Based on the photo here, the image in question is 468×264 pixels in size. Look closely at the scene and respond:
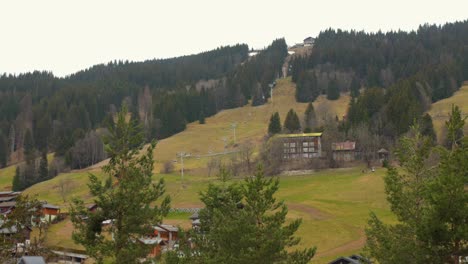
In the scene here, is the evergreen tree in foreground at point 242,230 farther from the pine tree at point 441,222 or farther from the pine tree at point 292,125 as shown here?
the pine tree at point 292,125

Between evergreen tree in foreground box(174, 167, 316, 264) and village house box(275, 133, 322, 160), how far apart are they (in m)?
92.9

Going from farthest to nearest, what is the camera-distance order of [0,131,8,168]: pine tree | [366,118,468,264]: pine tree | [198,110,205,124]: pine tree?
1. [198,110,205,124]: pine tree
2. [0,131,8,168]: pine tree
3. [366,118,468,264]: pine tree

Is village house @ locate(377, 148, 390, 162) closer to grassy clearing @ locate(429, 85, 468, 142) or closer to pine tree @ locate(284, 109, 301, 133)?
grassy clearing @ locate(429, 85, 468, 142)

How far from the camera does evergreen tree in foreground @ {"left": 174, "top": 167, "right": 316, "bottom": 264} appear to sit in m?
31.4

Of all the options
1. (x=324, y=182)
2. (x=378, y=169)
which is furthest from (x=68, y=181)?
(x=378, y=169)

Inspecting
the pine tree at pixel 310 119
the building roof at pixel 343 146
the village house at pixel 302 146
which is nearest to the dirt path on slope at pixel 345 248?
the building roof at pixel 343 146

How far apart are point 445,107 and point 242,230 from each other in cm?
13901

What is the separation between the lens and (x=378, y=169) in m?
110

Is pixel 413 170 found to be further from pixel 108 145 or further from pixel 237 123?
pixel 237 123

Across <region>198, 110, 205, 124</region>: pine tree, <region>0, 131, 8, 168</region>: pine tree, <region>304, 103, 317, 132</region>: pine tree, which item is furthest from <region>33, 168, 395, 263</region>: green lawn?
<region>198, 110, 205, 124</region>: pine tree

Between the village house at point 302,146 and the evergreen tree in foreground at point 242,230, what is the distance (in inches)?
3657

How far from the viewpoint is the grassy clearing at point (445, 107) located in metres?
139

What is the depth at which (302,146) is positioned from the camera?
128750 mm

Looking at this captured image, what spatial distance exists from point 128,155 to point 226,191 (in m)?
5.53
